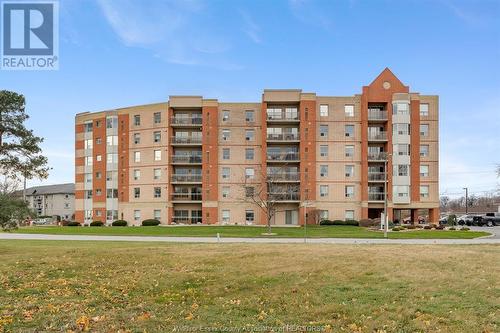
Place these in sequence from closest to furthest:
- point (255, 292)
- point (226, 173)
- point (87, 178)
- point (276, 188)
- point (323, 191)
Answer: point (255, 292), point (276, 188), point (323, 191), point (226, 173), point (87, 178)

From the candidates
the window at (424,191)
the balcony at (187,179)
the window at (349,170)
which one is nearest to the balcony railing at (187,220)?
the balcony at (187,179)

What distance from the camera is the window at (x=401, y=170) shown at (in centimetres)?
6112

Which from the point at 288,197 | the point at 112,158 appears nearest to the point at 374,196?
the point at 288,197

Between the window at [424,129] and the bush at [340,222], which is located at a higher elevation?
the window at [424,129]

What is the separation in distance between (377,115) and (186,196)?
28814 mm

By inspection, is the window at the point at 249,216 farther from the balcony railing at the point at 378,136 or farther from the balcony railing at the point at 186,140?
the balcony railing at the point at 378,136

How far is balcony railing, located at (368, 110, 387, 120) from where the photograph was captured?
61.8 meters

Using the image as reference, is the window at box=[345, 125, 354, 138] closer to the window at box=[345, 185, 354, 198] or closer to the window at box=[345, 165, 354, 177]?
the window at box=[345, 165, 354, 177]

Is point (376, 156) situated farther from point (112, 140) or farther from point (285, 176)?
point (112, 140)

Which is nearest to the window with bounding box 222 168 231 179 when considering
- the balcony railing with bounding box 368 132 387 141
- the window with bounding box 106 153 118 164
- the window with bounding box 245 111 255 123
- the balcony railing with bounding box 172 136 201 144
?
the balcony railing with bounding box 172 136 201 144

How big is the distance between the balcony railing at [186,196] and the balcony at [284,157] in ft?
37.3

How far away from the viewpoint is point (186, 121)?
211 ft

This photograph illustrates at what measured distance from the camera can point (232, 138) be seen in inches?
2516

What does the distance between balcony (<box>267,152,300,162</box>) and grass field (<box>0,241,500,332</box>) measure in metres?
44.3
